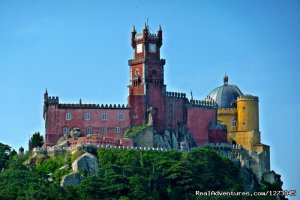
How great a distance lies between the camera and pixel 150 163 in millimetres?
137750

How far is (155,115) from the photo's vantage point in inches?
5797

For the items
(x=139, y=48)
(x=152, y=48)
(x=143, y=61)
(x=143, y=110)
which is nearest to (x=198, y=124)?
(x=143, y=110)

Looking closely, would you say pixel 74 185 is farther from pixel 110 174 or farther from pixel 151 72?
pixel 151 72

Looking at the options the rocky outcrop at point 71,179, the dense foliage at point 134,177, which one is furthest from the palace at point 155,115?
the rocky outcrop at point 71,179

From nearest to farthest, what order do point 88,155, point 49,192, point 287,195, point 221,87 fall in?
1. point 49,192
2. point 88,155
3. point 287,195
4. point 221,87

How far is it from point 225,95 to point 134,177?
32039 mm

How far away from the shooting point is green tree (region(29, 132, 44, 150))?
144875 mm

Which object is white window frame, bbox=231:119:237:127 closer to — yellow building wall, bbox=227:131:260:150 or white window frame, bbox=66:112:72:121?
yellow building wall, bbox=227:131:260:150

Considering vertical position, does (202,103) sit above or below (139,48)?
below

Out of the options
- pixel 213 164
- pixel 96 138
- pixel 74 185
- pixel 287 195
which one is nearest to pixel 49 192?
pixel 74 185

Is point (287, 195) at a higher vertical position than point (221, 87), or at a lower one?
lower

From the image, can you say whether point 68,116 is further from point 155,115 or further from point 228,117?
point 228,117

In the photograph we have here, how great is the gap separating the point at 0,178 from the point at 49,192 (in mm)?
8601

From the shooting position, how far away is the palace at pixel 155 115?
473 ft
